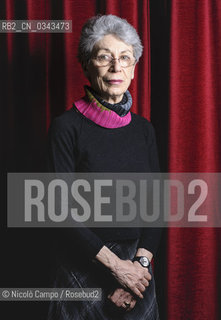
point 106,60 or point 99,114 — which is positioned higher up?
point 106,60

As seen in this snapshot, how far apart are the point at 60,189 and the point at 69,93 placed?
529 mm

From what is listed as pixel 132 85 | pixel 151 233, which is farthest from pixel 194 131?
pixel 151 233

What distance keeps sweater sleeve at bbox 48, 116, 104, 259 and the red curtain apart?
1.41ft

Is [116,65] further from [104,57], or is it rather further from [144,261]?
[144,261]

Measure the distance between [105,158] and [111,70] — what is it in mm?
263

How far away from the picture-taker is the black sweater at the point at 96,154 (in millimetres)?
1186

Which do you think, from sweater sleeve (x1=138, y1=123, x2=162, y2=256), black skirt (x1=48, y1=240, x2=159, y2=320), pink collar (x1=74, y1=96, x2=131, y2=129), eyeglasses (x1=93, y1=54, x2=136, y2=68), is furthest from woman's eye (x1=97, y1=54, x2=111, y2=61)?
black skirt (x1=48, y1=240, x2=159, y2=320)

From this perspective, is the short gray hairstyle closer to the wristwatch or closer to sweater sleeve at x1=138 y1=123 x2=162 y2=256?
sweater sleeve at x1=138 y1=123 x2=162 y2=256

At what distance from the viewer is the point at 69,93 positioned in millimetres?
1604

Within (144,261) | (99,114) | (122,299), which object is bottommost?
(122,299)

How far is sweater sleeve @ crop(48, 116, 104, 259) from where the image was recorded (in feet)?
3.85

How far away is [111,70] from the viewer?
124 cm

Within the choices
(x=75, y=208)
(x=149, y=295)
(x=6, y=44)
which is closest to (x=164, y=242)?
(x=149, y=295)

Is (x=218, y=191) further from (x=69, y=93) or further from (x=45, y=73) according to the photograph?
(x=45, y=73)
